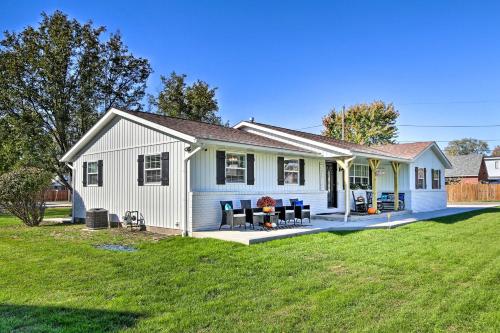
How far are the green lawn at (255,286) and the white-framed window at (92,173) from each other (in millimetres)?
5164

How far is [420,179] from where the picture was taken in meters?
19.5

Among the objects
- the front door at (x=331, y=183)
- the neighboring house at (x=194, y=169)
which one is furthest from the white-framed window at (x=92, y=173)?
the front door at (x=331, y=183)

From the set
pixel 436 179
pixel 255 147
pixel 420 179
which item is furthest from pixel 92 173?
pixel 436 179

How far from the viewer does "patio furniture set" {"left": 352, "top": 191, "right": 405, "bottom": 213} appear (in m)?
16.6

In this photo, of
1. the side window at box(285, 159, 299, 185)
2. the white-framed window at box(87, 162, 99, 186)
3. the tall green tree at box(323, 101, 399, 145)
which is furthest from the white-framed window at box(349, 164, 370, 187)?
the tall green tree at box(323, 101, 399, 145)

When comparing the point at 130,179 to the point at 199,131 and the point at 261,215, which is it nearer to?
the point at 199,131

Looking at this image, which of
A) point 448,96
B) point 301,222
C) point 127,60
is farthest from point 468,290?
point 448,96

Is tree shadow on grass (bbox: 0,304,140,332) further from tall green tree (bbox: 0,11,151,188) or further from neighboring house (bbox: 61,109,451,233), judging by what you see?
tall green tree (bbox: 0,11,151,188)

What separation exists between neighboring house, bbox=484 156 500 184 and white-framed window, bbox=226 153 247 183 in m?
44.0

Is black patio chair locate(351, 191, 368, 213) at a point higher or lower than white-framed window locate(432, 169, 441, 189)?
lower

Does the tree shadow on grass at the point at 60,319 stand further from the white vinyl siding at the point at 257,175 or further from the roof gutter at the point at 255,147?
the white vinyl siding at the point at 257,175

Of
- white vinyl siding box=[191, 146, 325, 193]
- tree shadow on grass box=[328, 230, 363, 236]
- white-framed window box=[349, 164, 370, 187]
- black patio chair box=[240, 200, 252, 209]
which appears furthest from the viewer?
white-framed window box=[349, 164, 370, 187]

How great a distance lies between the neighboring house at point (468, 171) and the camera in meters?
40.2

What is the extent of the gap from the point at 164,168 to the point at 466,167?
40052 millimetres
